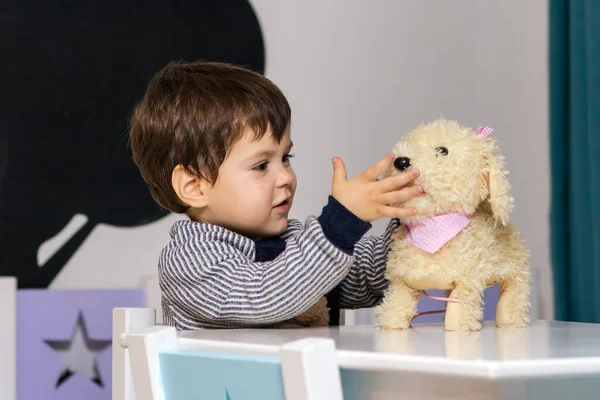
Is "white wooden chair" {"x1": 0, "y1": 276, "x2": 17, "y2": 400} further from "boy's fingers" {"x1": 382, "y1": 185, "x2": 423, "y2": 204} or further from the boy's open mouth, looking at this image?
"boy's fingers" {"x1": 382, "y1": 185, "x2": 423, "y2": 204}

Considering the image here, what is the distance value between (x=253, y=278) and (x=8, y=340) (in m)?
0.90

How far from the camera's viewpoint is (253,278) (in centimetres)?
85

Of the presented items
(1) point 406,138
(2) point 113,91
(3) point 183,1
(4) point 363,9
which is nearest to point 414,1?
(4) point 363,9

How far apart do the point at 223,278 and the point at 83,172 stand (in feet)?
3.14

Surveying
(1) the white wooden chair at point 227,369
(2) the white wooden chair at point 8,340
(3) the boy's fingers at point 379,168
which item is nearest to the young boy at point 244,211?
(3) the boy's fingers at point 379,168

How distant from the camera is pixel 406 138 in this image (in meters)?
0.83

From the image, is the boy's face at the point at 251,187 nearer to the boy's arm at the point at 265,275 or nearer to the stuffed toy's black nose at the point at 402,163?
the boy's arm at the point at 265,275

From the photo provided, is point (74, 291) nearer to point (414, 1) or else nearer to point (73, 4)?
point (73, 4)

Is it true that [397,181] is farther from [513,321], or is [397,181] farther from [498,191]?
[513,321]

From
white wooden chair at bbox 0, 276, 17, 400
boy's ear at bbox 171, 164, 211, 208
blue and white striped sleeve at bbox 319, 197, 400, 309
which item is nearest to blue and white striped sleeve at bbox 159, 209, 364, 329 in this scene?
boy's ear at bbox 171, 164, 211, 208

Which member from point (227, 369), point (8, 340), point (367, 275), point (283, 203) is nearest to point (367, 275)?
point (367, 275)

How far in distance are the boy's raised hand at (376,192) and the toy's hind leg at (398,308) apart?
0.27 ft

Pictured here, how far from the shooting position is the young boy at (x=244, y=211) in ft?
2.71

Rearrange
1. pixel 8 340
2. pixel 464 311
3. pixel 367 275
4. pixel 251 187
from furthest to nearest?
pixel 8 340 → pixel 367 275 → pixel 251 187 → pixel 464 311
